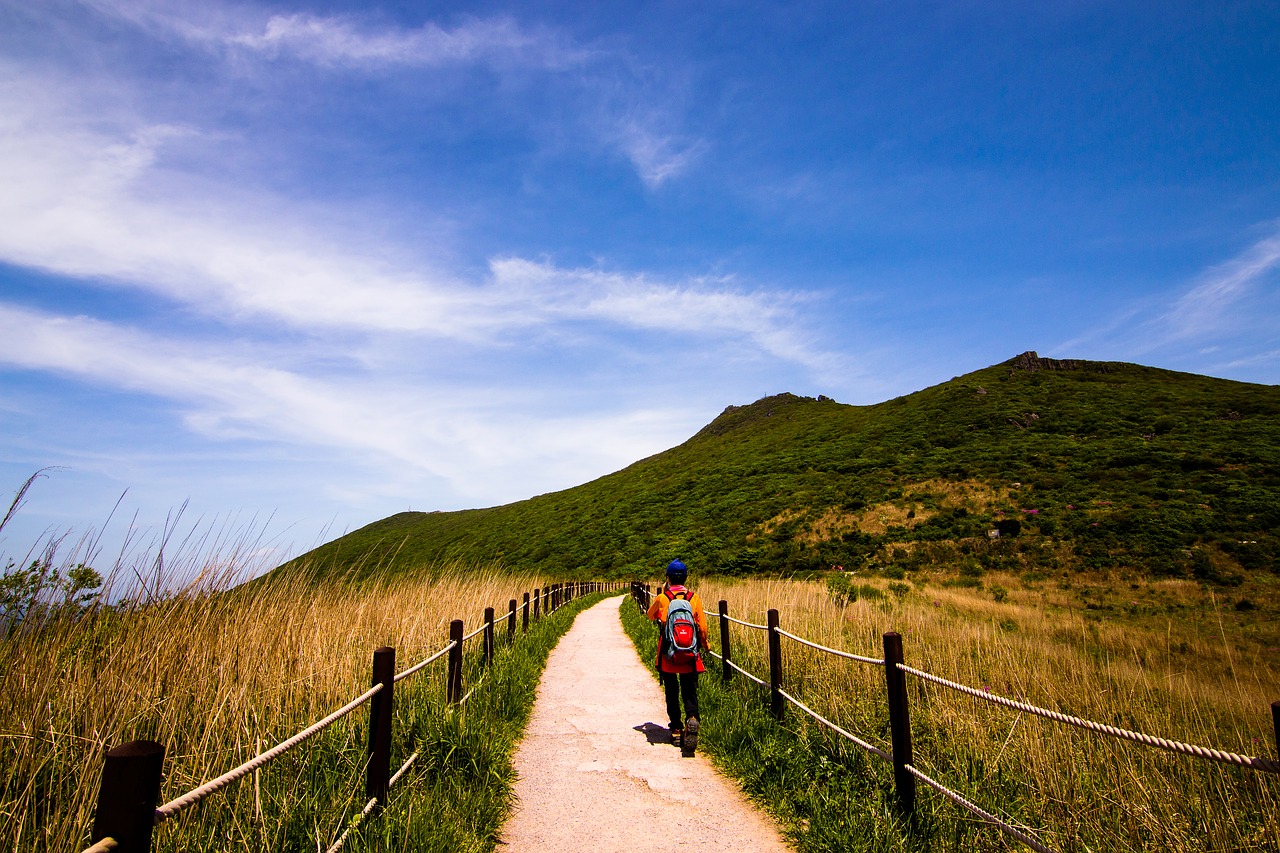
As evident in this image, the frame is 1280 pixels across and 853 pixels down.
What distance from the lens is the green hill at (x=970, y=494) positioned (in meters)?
28.6

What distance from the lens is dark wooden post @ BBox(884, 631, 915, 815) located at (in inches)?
159

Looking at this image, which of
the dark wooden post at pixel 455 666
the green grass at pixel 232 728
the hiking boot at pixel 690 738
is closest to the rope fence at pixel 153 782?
the green grass at pixel 232 728

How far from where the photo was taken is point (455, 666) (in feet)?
19.5

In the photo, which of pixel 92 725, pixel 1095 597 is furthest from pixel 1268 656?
pixel 92 725

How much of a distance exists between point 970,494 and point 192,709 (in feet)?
134

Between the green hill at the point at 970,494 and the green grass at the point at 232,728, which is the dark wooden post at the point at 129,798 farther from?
the green hill at the point at 970,494

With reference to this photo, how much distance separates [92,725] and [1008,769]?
5.65 metres

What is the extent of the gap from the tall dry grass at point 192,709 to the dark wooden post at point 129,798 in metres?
1.30

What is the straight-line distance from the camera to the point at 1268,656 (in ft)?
45.8

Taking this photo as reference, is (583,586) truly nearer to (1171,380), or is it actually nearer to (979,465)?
(979,465)

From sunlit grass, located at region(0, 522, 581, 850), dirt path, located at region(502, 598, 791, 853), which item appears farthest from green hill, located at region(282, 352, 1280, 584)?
dirt path, located at region(502, 598, 791, 853)

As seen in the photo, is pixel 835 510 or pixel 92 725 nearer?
pixel 92 725

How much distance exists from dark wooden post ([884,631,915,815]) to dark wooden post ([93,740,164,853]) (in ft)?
13.0

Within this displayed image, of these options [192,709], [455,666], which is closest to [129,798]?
[192,709]
